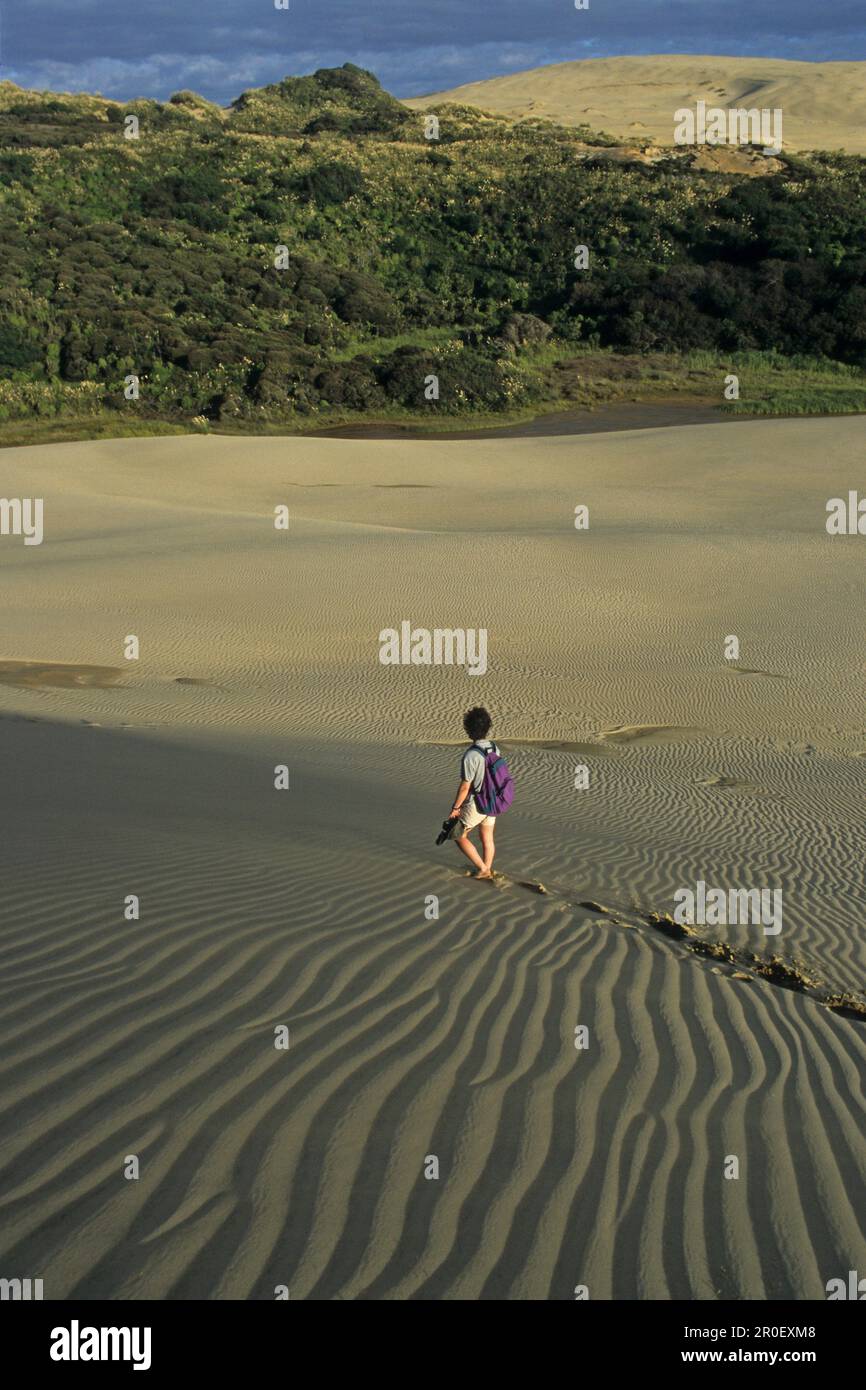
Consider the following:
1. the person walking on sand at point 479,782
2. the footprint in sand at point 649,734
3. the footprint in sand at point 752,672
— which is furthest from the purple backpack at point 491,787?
the footprint in sand at point 752,672

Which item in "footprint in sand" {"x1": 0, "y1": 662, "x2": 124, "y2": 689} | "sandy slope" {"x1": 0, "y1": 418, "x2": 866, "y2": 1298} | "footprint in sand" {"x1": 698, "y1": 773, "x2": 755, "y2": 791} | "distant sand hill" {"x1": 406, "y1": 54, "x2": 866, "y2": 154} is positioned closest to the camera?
"sandy slope" {"x1": 0, "y1": 418, "x2": 866, "y2": 1298}

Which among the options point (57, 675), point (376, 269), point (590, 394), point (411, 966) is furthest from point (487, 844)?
point (376, 269)

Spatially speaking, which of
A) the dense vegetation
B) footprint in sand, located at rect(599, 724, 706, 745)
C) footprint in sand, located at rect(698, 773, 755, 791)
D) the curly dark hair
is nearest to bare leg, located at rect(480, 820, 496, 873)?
the curly dark hair

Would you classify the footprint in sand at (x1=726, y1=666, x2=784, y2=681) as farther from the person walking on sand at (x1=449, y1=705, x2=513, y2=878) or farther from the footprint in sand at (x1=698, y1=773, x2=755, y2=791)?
the person walking on sand at (x1=449, y1=705, x2=513, y2=878)

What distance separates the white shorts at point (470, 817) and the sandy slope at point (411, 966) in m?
0.40

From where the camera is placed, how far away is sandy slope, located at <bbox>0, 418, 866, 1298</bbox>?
150 inches

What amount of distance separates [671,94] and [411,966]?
113 metres

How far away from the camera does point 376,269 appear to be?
54094 mm

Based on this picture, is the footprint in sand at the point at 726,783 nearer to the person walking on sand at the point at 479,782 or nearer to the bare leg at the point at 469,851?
the bare leg at the point at 469,851

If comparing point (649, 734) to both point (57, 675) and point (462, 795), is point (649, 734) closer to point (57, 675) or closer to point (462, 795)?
point (462, 795)

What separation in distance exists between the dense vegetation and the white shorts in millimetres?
37491

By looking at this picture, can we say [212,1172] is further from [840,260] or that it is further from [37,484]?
[840,260]

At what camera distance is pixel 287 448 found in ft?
125

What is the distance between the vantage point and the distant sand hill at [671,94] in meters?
84.9
